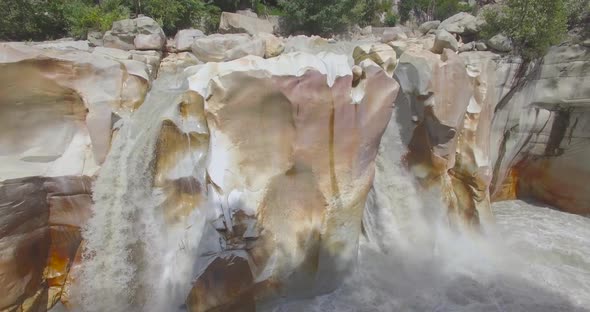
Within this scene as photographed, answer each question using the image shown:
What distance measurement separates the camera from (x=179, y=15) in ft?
26.6

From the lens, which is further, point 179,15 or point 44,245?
point 179,15

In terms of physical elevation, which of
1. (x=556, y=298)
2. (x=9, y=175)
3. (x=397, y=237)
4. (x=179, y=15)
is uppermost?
(x=179, y=15)

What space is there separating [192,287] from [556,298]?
364cm

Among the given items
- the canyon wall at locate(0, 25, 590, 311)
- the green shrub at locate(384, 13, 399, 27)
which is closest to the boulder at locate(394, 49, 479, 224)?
the canyon wall at locate(0, 25, 590, 311)

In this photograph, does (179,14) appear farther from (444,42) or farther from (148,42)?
(444,42)

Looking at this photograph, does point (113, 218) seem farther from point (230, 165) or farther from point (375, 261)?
point (375, 261)

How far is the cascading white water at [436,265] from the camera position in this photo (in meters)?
3.20

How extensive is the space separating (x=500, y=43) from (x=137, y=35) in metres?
6.39

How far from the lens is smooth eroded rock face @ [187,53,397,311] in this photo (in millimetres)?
2771

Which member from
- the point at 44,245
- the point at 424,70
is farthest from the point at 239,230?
the point at 424,70

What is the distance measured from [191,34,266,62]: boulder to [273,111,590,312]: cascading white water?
284cm

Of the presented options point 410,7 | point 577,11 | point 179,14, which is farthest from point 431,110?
point 410,7

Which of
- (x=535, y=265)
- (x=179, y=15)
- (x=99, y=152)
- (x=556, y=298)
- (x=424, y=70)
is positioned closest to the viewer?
(x=99, y=152)

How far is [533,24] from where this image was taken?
17.0 ft
